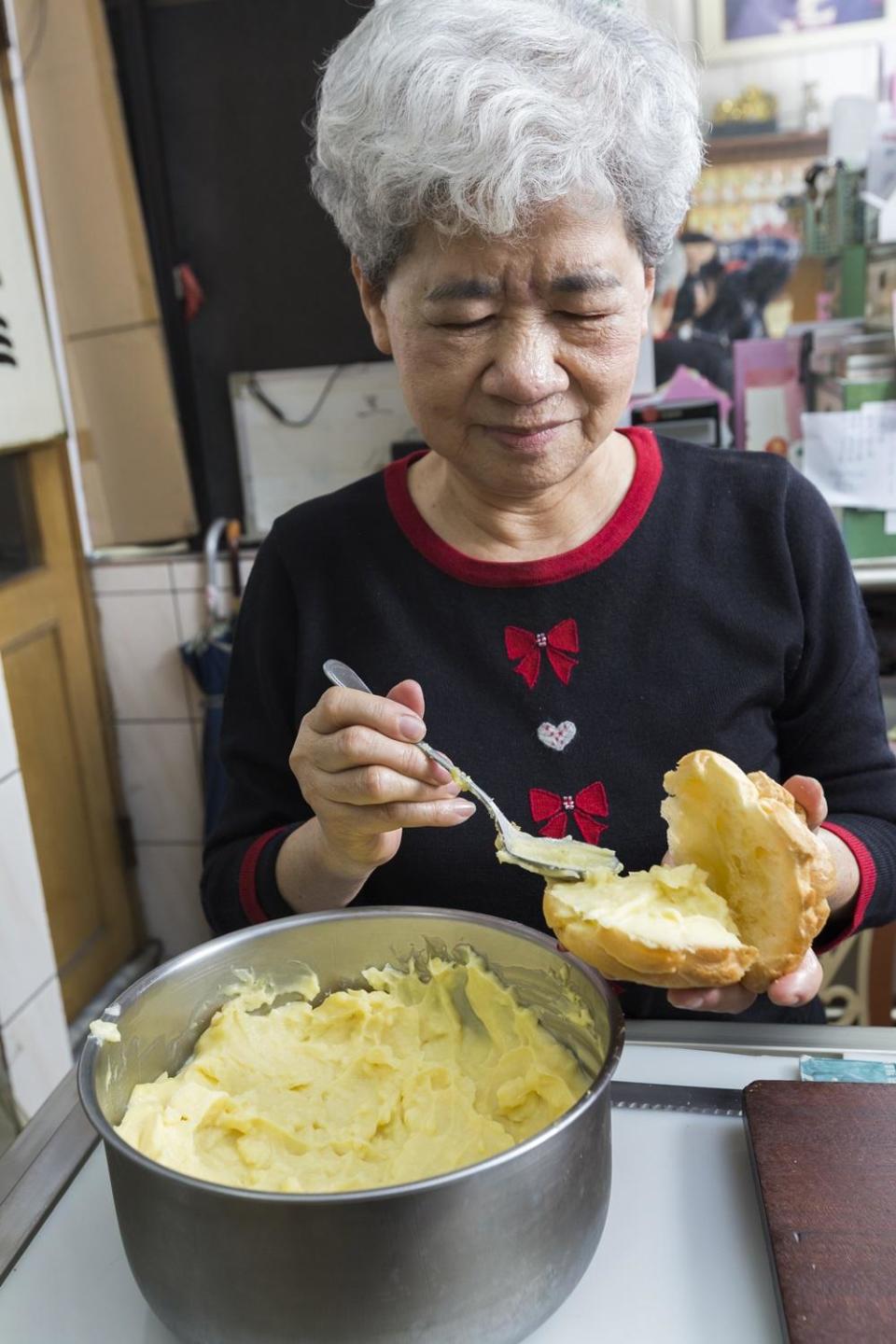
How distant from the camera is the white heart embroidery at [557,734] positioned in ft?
3.87

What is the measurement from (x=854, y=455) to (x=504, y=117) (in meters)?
1.59

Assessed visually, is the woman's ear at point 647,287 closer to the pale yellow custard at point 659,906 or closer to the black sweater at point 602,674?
the black sweater at point 602,674

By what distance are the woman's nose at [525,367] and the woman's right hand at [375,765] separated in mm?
311

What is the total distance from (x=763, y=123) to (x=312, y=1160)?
233cm

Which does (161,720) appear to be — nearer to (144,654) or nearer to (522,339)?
(144,654)

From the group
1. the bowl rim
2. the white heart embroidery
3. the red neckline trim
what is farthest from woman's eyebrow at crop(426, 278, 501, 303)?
the bowl rim

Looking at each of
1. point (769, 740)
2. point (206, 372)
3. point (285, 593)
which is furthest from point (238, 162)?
point (769, 740)

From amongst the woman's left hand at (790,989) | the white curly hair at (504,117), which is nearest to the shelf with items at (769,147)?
the white curly hair at (504,117)

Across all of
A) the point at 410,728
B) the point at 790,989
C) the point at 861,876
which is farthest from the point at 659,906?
the point at 861,876

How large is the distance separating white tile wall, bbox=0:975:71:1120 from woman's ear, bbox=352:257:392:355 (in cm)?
164

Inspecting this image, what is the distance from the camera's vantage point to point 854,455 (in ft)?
7.55

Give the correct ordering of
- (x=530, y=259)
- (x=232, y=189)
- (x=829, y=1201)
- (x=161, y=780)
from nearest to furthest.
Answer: (x=829, y=1201), (x=530, y=259), (x=232, y=189), (x=161, y=780)

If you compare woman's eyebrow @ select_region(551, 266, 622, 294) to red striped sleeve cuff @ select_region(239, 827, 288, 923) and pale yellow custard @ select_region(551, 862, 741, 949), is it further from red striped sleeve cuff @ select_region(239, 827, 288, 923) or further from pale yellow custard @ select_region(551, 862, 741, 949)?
red striped sleeve cuff @ select_region(239, 827, 288, 923)

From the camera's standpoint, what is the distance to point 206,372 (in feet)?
8.75
